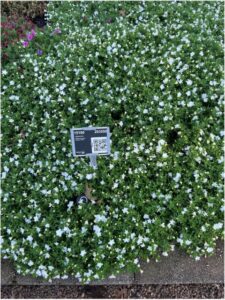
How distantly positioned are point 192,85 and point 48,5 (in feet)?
9.78

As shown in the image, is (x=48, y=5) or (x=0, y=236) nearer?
(x=0, y=236)

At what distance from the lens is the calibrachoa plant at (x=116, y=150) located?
329 cm

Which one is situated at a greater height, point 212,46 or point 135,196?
point 212,46

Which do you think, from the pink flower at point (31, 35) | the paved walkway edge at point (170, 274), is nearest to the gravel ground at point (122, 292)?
the paved walkway edge at point (170, 274)

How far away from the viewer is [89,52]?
177 inches

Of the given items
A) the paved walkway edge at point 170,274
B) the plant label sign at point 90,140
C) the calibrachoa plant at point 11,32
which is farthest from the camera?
the calibrachoa plant at point 11,32

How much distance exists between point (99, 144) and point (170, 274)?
1238 millimetres

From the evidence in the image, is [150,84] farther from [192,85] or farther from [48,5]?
[48,5]

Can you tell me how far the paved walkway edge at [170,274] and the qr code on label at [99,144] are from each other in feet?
3.44

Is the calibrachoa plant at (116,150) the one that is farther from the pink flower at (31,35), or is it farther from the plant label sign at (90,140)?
the plant label sign at (90,140)

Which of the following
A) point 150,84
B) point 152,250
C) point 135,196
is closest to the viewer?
point 152,250

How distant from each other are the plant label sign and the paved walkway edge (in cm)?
107

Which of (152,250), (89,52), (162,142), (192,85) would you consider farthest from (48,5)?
(152,250)

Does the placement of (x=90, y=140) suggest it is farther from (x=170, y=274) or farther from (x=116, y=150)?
(x=170, y=274)
